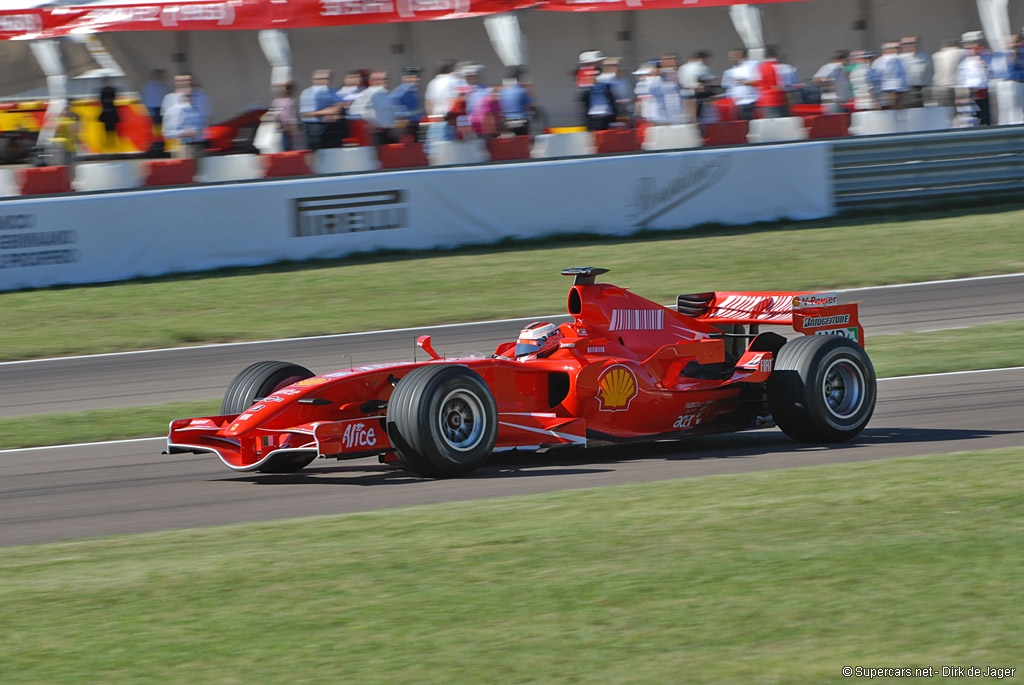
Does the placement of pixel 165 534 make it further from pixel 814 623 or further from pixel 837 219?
pixel 837 219

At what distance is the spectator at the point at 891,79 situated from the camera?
1992 centimetres

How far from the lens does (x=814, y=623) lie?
4.46m

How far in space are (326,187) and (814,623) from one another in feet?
41.9

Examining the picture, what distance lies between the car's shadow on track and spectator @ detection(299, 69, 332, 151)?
9.44 meters

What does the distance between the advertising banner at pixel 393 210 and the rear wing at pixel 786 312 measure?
312 inches

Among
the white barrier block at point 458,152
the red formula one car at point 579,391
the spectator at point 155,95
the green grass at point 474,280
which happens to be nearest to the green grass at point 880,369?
the red formula one car at point 579,391

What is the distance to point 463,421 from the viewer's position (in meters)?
7.76

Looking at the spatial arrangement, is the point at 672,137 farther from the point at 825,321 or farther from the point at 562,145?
the point at 825,321

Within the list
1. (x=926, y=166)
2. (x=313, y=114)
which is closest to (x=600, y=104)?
(x=313, y=114)

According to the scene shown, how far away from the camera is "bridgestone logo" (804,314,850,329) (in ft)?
29.8

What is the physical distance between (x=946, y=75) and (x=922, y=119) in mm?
1466

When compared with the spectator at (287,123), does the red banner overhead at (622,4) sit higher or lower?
higher

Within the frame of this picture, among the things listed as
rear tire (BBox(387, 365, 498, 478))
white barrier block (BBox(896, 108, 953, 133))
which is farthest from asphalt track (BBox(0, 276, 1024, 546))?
white barrier block (BBox(896, 108, 953, 133))

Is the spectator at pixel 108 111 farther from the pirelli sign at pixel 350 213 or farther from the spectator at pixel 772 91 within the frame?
the spectator at pixel 772 91
